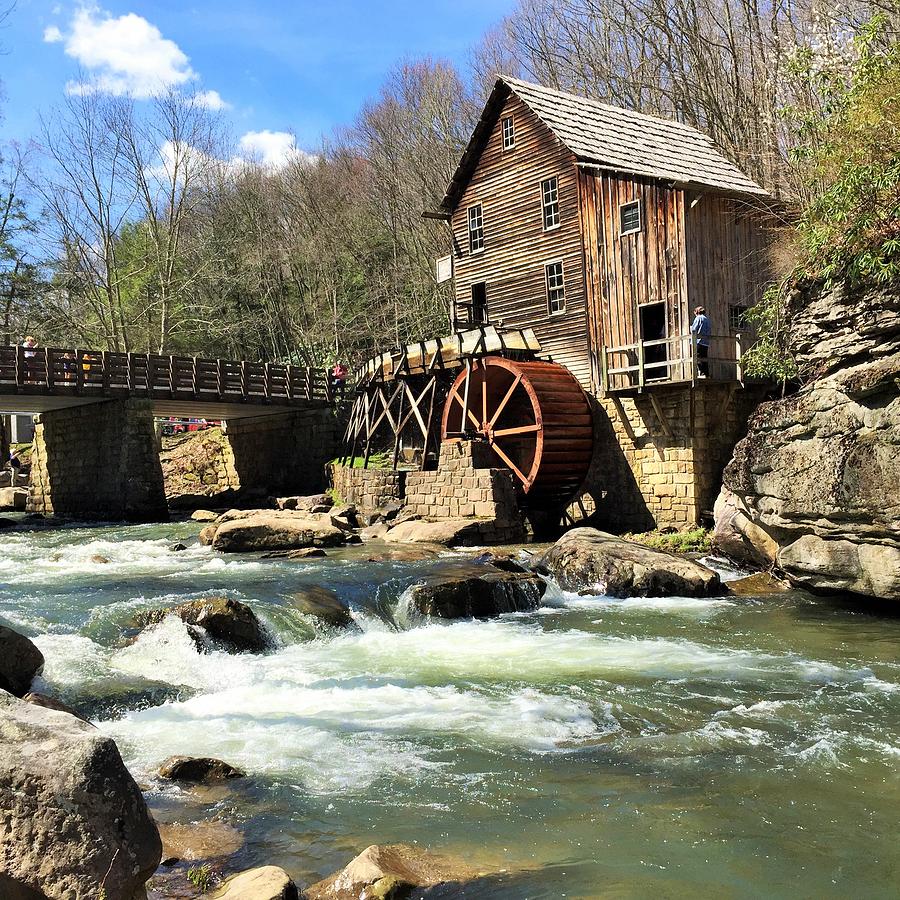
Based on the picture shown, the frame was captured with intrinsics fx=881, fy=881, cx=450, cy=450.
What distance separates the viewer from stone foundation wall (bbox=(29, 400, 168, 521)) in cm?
2202

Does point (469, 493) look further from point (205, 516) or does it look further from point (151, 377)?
point (151, 377)

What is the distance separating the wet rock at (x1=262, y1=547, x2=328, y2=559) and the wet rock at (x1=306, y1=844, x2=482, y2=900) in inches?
387

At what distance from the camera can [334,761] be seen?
17.3 ft

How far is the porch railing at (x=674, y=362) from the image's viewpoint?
15.3 m

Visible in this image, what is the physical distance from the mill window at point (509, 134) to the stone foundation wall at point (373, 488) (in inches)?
306

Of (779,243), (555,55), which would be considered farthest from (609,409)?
(555,55)

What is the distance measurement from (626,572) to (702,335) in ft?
18.5

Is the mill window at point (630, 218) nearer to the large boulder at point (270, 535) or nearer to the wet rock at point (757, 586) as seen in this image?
the wet rock at point (757, 586)

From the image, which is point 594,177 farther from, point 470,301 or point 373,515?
point 373,515

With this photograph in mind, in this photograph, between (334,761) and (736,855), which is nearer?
(736,855)

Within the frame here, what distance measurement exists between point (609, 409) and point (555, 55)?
14.7 metres

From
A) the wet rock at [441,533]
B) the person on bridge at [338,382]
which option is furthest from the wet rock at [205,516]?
the person on bridge at [338,382]

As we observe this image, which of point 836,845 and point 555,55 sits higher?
point 555,55

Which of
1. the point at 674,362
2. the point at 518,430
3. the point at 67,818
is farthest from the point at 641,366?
the point at 67,818
